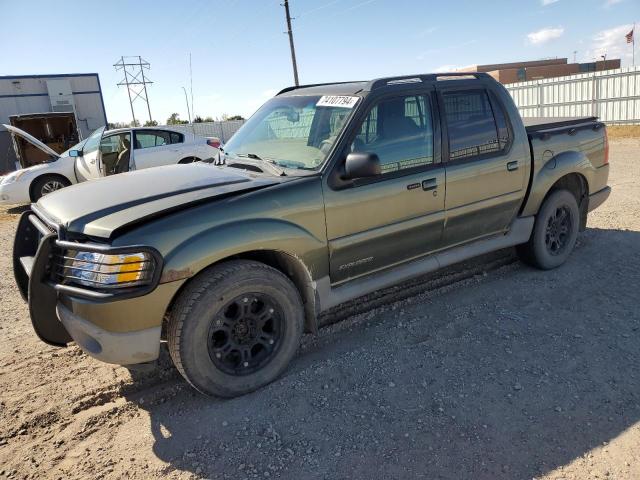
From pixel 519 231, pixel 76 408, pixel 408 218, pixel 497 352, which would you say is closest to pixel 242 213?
pixel 408 218

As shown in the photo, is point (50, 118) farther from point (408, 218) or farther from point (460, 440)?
point (460, 440)

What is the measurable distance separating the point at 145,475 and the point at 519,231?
374 cm

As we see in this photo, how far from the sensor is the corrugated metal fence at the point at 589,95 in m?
19.1

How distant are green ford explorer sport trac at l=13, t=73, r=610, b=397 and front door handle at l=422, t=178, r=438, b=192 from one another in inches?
0.7

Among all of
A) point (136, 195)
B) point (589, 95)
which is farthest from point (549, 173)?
point (589, 95)

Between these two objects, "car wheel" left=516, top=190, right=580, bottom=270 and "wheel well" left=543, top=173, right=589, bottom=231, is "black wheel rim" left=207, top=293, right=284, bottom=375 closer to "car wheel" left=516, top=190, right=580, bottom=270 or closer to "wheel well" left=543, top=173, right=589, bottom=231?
"car wheel" left=516, top=190, right=580, bottom=270

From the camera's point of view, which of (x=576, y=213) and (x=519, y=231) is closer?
(x=519, y=231)

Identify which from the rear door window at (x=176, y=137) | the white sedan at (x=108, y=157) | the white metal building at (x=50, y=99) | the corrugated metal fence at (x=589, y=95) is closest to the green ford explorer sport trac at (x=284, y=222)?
the white sedan at (x=108, y=157)

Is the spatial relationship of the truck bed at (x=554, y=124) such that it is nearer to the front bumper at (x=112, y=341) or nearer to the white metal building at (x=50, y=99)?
the front bumper at (x=112, y=341)

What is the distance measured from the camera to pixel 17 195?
1038cm

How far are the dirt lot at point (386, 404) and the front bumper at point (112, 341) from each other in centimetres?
50

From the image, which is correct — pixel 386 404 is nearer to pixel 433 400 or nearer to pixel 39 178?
pixel 433 400

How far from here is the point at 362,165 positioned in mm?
3135

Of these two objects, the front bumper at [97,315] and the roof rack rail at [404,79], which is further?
the roof rack rail at [404,79]
